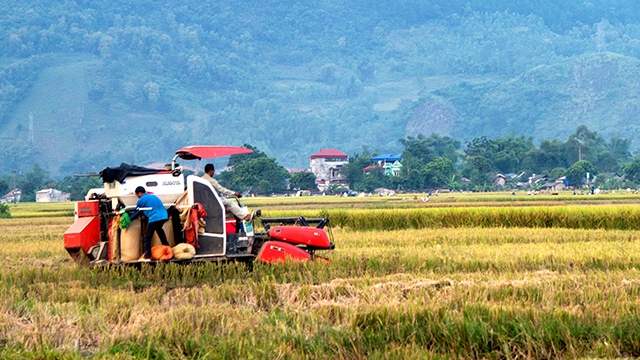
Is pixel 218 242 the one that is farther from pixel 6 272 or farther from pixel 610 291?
pixel 610 291

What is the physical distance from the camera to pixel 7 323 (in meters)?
9.81

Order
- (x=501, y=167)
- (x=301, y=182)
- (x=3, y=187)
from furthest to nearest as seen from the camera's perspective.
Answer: (x=501, y=167) → (x=3, y=187) → (x=301, y=182)

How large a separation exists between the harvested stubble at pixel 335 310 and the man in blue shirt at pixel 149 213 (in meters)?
0.56

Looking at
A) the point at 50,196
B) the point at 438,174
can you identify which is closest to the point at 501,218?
the point at 438,174

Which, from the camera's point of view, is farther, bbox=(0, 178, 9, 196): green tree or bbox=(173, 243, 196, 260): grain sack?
bbox=(0, 178, 9, 196): green tree

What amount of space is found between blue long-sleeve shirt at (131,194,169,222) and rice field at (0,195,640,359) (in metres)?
0.98

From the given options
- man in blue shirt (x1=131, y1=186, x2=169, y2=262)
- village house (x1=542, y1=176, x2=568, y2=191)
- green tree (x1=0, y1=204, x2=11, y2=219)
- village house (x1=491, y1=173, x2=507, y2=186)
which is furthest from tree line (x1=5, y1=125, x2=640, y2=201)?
man in blue shirt (x1=131, y1=186, x2=169, y2=262)

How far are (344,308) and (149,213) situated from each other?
5.11 m

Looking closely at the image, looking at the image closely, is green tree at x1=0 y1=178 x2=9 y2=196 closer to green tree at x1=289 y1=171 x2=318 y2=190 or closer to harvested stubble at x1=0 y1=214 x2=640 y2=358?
green tree at x1=289 y1=171 x2=318 y2=190

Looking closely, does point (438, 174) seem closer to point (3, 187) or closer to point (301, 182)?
point (301, 182)

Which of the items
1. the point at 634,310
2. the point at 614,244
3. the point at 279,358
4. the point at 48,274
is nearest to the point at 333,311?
the point at 279,358

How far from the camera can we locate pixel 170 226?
14773mm

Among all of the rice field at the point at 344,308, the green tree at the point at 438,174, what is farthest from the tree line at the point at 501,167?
the rice field at the point at 344,308

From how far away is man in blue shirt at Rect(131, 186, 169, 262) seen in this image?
14242 millimetres
